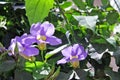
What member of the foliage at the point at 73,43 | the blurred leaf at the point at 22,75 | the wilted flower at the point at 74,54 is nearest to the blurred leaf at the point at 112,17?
the foliage at the point at 73,43

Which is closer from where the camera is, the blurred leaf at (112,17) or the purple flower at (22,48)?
the purple flower at (22,48)

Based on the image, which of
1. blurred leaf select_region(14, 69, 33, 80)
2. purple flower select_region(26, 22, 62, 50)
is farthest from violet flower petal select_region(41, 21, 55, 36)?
blurred leaf select_region(14, 69, 33, 80)

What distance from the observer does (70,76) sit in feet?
2.32

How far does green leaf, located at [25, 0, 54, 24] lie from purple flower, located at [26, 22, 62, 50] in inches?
2.8

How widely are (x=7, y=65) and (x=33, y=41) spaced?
0.24 feet

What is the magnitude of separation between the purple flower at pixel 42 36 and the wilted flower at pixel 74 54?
0.09 feet

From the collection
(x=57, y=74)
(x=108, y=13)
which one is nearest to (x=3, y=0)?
(x=108, y=13)

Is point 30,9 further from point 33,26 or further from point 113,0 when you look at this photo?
point 113,0

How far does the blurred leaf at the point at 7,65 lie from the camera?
27.1 inches

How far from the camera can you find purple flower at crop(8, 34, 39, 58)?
68 centimetres

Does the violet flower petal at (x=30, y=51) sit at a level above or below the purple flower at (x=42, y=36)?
below

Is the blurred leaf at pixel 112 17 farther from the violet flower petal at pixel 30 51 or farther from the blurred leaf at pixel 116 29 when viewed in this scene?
the violet flower petal at pixel 30 51

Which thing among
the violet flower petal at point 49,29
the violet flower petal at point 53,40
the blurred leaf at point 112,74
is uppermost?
the violet flower petal at point 49,29

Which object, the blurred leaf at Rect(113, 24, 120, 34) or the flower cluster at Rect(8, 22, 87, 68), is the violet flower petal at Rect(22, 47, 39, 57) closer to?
the flower cluster at Rect(8, 22, 87, 68)
